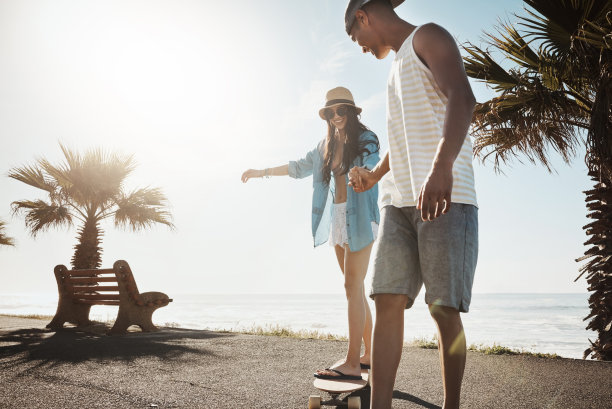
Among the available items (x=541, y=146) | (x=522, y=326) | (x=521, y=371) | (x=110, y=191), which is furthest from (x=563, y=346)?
(x=110, y=191)

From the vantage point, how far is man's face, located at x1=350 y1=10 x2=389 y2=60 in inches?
77.4

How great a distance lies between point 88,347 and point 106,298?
2.58m

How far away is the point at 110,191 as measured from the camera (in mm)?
12055

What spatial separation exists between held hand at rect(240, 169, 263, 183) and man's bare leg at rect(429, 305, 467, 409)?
275 centimetres

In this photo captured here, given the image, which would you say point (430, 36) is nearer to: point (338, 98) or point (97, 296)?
point (338, 98)

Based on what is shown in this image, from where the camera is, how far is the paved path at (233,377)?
290cm

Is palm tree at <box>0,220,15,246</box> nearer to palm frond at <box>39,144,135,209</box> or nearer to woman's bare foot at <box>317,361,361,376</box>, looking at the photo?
palm frond at <box>39,144,135,209</box>

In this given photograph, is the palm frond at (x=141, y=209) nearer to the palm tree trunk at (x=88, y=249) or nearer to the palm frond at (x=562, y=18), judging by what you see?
the palm tree trunk at (x=88, y=249)

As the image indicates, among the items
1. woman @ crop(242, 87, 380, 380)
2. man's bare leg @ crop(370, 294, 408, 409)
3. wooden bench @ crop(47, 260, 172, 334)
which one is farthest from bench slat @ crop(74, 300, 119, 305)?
man's bare leg @ crop(370, 294, 408, 409)

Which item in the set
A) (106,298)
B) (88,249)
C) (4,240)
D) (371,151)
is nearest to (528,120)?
(371,151)

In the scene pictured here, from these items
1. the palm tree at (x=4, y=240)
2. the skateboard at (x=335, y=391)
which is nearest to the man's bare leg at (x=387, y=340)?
the skateboard at (x=335, y=391)

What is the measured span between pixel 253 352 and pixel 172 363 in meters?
0.97

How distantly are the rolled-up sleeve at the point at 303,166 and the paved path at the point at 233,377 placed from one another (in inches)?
69.7

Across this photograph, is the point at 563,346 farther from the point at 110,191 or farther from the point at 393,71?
the point at 393,71
